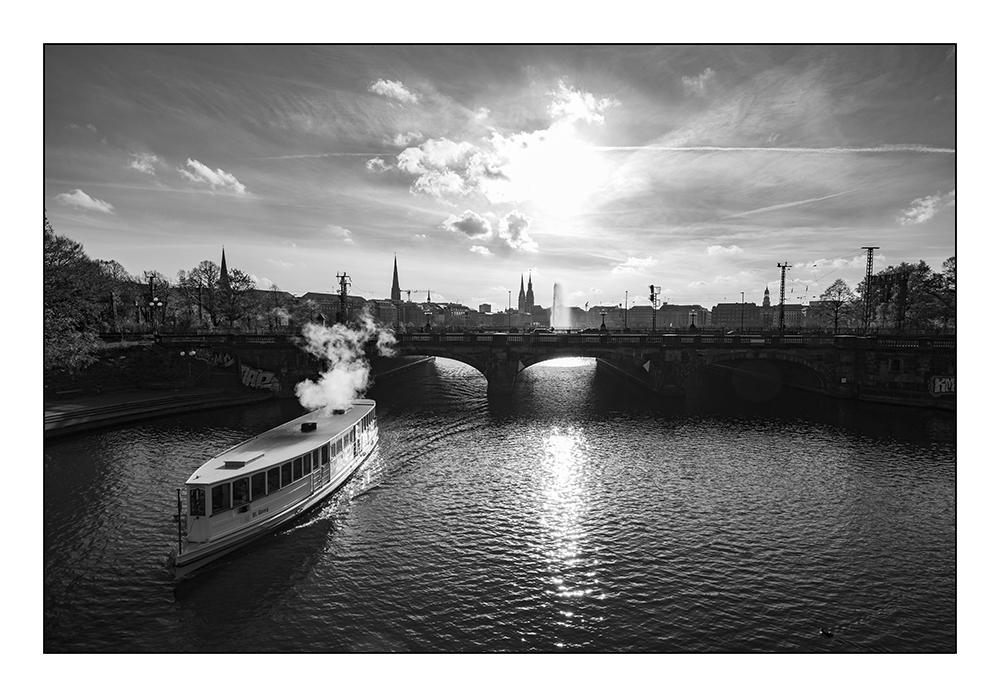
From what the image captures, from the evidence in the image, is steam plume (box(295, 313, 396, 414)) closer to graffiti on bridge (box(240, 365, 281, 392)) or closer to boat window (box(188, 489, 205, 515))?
graffiti on bridge (box(240, 365, 281, 392))

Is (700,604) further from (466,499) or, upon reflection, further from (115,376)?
(115,376)

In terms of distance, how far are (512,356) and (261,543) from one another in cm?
4132

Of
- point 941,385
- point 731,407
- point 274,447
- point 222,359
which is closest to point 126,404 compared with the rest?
point 222,359

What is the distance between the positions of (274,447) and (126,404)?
31267 millimetres

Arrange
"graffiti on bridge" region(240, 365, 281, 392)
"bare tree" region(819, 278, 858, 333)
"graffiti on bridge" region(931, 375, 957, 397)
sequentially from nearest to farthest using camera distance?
"graffiti on bridge" region(931, 375, 957, 397)
"graffiti on bridge" region(240, 365, 281, 392)
"bare tree" region(819, 278, 858, 333)

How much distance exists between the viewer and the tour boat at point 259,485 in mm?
20797

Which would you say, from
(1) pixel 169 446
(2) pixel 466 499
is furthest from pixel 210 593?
(1) pixel 169 446

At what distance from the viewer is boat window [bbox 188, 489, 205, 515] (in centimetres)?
2081

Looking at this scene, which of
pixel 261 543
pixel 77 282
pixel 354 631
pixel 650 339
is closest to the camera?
pixel 354 631

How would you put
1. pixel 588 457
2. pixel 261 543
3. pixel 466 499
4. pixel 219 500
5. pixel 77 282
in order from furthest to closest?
pixel 77 282 → pixel 588 457 → pixel 466 499 → pixel 261 543 → pixel 219 500

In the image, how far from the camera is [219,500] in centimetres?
2142

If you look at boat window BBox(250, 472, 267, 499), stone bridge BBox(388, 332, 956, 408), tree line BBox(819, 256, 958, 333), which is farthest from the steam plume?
tree line BBox(819, 256, 958, 333)

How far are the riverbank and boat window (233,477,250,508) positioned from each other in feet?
93.1

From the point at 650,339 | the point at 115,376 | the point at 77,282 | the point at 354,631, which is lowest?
the point at 354,631
